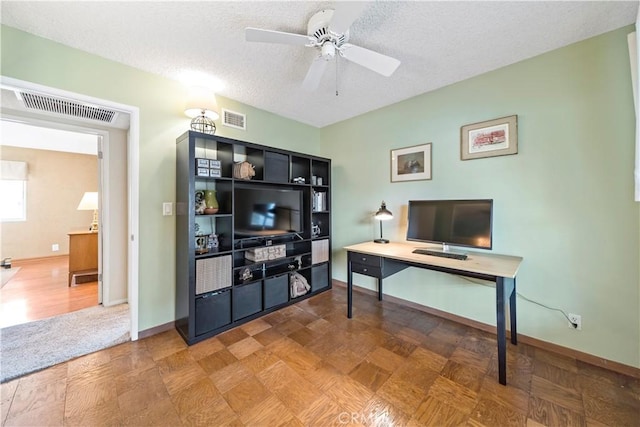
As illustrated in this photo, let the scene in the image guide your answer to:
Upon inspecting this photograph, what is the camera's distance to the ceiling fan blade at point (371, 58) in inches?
62.5

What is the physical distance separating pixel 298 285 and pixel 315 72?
2.30m

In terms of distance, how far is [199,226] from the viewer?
8.04 ft

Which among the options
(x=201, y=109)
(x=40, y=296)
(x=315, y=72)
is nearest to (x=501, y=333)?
(x=315, y=72)

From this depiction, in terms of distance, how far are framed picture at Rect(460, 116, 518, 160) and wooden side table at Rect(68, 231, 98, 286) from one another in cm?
511

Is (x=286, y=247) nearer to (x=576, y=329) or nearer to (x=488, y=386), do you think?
(x=488, y=386)

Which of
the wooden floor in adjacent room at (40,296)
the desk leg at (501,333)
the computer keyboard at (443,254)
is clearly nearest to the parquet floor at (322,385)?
the desk leg at (501,333)

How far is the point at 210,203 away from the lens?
230 cm

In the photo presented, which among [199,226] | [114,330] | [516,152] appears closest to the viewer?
[516,152]

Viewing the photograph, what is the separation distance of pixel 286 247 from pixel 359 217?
42.8 inches

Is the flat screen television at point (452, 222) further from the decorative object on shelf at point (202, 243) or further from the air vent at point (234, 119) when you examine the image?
the air vent at point (234, 119)

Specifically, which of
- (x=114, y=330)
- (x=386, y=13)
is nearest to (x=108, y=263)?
(x=114, y=330)

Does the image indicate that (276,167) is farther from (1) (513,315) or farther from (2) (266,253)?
(1) (513,315)

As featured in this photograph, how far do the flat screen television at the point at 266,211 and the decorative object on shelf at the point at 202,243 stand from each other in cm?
29

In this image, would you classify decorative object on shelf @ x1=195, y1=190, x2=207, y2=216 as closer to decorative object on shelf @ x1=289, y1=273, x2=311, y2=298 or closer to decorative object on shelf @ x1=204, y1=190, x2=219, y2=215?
decorative object on shelf @ x1=204, y1=190, x2=219, y2=215
